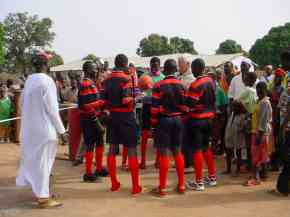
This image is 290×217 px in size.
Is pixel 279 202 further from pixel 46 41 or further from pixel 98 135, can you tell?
pixel 46 41

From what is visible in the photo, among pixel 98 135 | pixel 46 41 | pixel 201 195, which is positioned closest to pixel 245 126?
pixel 201 195

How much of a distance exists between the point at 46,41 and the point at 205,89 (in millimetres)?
70447

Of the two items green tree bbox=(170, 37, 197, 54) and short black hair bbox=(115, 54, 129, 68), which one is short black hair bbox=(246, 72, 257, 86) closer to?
short black hair bbox=(115, 54, 129, 68)

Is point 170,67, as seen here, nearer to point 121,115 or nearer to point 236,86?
point 121,115

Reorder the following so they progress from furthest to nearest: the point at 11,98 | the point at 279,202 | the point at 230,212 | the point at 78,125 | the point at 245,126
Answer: the point at 11,98 → the point at 78,125 → the point at 245,126 → the point at 279,202 → the point at 230,212

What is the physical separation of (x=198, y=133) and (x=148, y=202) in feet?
4.06

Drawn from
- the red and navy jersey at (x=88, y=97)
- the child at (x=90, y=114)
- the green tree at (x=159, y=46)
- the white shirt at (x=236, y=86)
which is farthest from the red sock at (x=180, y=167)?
the green tree at (x=159, y=46)

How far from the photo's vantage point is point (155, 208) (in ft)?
16.9

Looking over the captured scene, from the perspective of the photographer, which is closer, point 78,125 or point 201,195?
point 201,195

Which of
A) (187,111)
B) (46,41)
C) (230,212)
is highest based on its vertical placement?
(46,41)

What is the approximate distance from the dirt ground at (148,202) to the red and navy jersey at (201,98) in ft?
3.74

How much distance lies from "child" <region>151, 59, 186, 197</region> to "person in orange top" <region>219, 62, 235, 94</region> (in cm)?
261

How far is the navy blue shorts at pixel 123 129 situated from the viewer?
584 cm

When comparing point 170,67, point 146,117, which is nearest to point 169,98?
point 170,67
